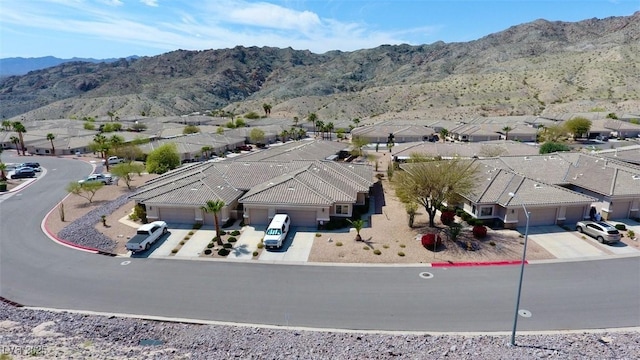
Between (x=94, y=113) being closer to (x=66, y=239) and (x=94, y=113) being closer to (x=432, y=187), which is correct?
(x=66, y=239)

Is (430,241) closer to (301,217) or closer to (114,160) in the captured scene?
(301,217)

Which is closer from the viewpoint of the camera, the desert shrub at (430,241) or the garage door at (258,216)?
the desert shrub at (430,241)

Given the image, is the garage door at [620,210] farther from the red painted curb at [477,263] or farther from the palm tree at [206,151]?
the palm tree at [206,151]

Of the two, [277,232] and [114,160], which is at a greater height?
[114,160]

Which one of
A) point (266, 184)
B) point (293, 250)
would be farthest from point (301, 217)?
point (266, 184)

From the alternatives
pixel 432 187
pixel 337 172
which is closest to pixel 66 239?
pixel 337 172

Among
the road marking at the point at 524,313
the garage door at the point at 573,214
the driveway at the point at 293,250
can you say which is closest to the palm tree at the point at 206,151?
the driveway at the point at 293,250
